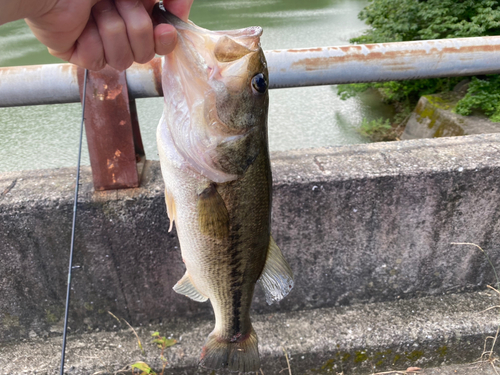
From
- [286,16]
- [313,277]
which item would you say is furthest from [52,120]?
[286,16]

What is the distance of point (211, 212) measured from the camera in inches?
44.7

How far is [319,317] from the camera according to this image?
2105mm

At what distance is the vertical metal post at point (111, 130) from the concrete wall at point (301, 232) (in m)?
0.08

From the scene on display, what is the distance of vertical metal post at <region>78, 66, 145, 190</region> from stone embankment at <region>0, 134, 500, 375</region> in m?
0.08

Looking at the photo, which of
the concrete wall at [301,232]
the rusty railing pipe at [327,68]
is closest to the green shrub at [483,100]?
the concrete wall at [301,232]

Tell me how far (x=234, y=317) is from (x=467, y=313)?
4.79ft

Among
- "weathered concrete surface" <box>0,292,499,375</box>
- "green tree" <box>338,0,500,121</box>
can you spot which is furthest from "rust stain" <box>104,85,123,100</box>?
"green tree" <box>338,0,500,121</box>

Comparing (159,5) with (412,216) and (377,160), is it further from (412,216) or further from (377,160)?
(412,216)

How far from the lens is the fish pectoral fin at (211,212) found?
113cm

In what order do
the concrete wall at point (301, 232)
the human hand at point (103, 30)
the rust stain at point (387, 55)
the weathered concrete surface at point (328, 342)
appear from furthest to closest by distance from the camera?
the weathered concrete surface at point (328, 342)
the concrete wall at point (301, 232)
the rust stain at point (387, 55)
the human hand at point (103, 30)

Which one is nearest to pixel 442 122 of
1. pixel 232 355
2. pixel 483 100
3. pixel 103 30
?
pixel 483 100

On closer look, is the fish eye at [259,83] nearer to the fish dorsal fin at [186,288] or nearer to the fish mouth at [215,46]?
the fish mouth at [215,46]

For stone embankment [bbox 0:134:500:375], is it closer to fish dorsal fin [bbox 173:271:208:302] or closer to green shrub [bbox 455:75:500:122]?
fish dorsal fin [bbox 173:271:208:302]

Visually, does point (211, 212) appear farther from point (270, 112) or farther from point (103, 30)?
point (270, 112)
